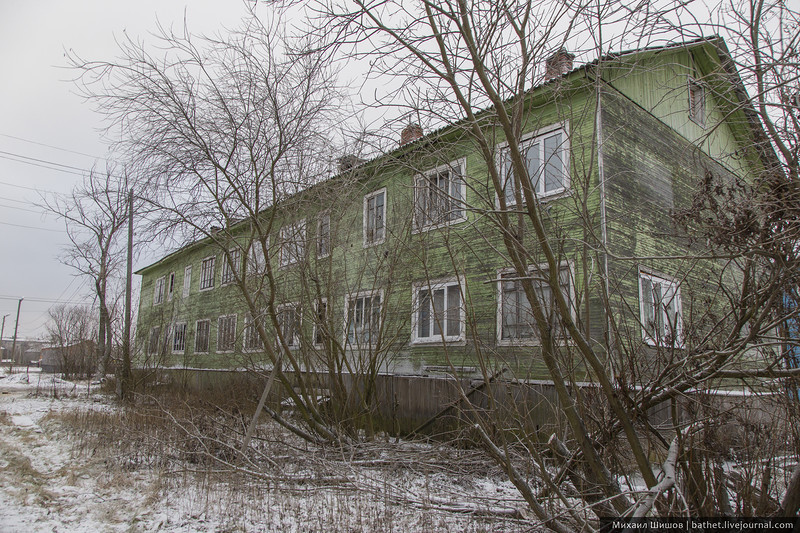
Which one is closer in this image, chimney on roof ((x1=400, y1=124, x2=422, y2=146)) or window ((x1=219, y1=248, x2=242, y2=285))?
chimney on roof ((x1=400, y1=124, x2=422, y2=146))

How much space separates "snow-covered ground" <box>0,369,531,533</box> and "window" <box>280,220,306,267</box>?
10.2ft

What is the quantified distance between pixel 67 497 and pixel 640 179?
10.9m

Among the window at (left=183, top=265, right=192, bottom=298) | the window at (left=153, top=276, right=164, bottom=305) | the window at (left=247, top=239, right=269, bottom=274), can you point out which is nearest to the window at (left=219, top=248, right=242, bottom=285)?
the window at (left=247, top=239, right=269, bottom=274)

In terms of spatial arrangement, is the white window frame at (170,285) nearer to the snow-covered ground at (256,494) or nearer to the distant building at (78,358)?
the distant building at (78,358)

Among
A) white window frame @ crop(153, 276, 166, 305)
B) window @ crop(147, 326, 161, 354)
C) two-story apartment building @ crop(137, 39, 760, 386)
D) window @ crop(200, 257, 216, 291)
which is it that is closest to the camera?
two-story apartment building @ crop(137, 39, 760, 386)

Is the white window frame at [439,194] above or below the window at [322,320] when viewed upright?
above

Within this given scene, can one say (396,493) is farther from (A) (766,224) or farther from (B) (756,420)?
(A) (766,224)

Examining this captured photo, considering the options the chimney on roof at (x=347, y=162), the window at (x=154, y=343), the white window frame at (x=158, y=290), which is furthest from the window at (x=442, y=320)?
the white window frame at (x=158, y=290)

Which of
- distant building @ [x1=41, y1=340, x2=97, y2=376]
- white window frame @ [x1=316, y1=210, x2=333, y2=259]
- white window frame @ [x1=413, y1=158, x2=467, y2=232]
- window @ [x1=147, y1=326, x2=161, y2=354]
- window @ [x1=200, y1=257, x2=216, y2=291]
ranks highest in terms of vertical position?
window @ [x1=200, y1=257, x2=216, y2=291]

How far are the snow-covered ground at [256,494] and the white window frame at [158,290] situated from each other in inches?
883

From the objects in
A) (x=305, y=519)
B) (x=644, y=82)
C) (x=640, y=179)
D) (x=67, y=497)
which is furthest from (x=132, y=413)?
(x=644, y=82)

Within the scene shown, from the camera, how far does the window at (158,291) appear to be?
29272 mm

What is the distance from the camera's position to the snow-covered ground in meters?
4.75

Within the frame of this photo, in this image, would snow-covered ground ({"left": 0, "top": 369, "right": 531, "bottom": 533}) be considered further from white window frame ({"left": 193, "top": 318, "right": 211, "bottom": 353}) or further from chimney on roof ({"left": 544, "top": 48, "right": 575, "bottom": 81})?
white window frame ({"left": 193, "top": 318, "right": 211, "bottom": 353})
